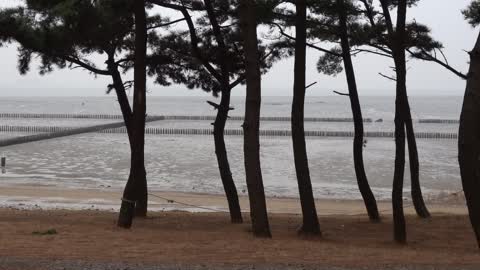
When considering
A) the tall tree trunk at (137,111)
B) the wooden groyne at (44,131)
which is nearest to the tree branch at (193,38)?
the tall tree trunk at (137,111)

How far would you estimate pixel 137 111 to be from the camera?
31.0ft

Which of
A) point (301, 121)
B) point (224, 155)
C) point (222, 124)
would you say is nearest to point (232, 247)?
point (301, 121)

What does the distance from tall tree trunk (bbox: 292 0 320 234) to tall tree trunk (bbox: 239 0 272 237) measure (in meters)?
1.02

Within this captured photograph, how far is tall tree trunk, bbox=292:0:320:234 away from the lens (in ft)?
30.1

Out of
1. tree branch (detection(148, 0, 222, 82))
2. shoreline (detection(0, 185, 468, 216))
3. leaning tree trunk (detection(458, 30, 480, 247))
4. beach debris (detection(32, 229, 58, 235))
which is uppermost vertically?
tree branch (detection(148, 0, 222, 82))

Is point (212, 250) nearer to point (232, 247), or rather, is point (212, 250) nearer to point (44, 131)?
Result: point (232, 247)

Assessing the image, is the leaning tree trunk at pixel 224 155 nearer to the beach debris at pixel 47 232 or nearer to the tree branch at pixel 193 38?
the tree branch at pixel 193 38

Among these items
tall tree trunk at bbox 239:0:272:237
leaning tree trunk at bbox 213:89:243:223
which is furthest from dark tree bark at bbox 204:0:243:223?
tall tree trunk at bbox 239:0:272:237

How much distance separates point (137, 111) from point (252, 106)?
2089mm

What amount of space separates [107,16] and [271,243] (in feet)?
14.9

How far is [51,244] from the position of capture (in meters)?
6.84

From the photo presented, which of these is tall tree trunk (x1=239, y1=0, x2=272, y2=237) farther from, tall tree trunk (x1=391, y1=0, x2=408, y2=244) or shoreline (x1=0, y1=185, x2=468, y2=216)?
shoreline (x1=0, y1=185, x2=468, y2=216)

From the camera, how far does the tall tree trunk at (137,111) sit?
30.4 feet

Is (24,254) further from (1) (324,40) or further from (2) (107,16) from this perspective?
(1) (324,40)
